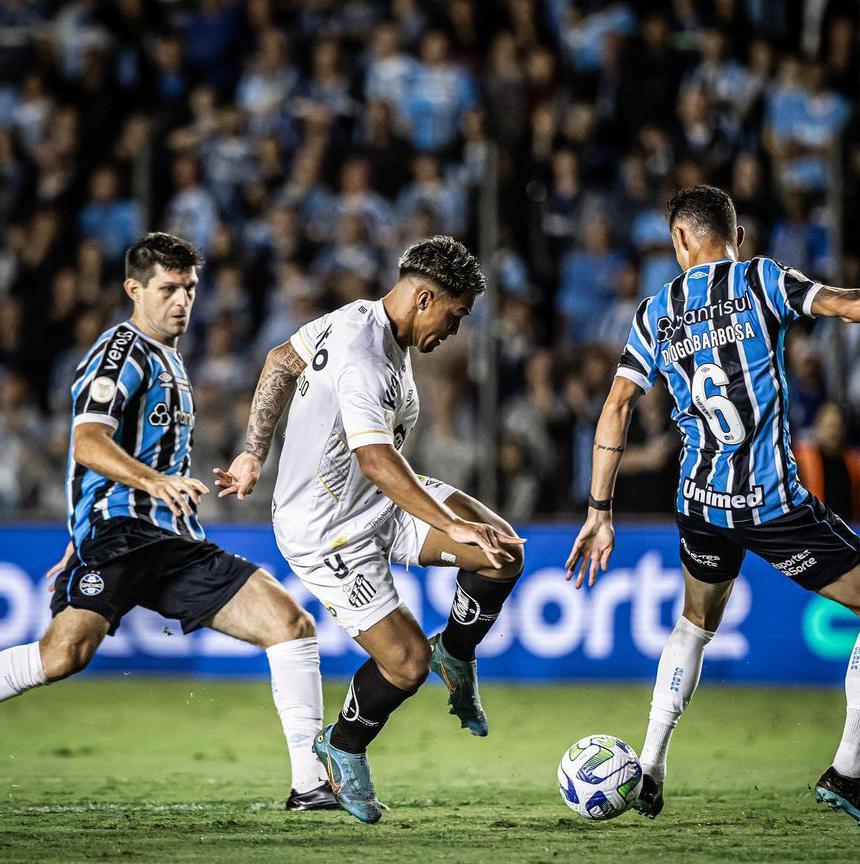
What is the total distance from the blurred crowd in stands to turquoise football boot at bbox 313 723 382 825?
485 centimetres

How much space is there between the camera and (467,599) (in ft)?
19.4

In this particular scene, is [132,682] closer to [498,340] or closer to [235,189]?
[498,340]

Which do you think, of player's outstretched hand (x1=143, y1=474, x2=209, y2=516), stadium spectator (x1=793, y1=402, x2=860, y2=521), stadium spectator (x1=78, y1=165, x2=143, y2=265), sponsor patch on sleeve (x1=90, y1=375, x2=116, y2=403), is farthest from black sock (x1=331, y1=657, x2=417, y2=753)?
stadium spectator (x1=78, y1=165, x2=143, y2=265)

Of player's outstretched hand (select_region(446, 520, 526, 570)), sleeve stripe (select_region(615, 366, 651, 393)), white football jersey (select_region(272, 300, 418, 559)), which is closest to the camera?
player's outstretched hand (select_region(446, 520, 526, 570))

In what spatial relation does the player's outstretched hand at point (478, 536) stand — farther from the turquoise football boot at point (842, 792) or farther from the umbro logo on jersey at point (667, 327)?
the turquoise football boot at point (842, 792)

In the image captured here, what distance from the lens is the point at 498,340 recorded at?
412 inches

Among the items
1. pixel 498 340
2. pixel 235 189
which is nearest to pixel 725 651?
pixel 498 340

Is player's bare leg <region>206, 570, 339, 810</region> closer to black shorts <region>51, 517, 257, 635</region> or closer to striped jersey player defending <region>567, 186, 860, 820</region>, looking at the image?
black shorts <region>51, 517, 257, 635</region>

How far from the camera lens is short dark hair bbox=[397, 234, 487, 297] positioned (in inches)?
210

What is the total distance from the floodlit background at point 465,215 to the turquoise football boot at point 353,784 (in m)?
4.37

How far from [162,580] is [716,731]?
3.72 m

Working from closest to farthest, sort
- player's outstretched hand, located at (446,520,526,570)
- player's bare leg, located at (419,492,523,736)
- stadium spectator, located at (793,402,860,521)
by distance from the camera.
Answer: player's outstretched hand, located at (446,520,526,570) < player's bare leg, located at (419,492,523,736) < stadium spectator, located at (793,402,860,521)

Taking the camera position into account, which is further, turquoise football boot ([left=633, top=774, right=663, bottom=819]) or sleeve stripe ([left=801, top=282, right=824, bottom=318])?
turquoise football boot ([left=633, top=774, right=663, bottom=819])

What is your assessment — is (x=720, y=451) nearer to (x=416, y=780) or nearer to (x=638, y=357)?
(x=638, y=357)
